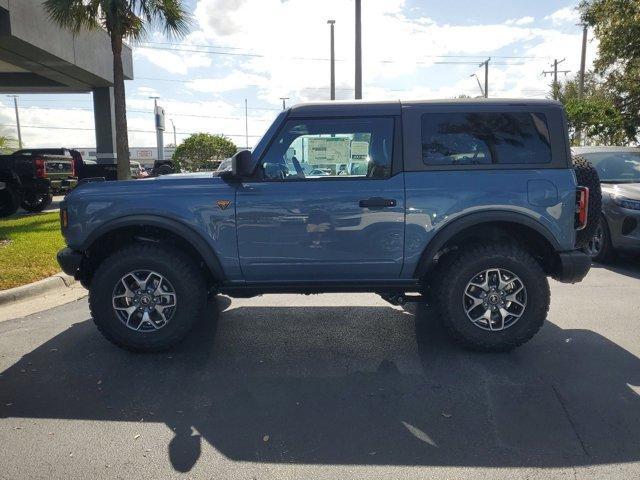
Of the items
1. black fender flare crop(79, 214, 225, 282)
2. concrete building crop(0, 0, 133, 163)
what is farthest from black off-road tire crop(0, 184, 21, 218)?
black fender flare crop(79, 214, 225, 282)

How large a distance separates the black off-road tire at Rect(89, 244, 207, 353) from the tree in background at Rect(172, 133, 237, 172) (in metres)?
28.3

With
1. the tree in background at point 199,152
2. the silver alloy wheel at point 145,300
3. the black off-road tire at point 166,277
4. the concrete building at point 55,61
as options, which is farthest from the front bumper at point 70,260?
the tree in background at point 199,152

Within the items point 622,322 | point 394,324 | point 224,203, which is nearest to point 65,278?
point 224,203

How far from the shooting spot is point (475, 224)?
394 centimetres

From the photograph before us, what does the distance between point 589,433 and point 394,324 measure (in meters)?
2.12

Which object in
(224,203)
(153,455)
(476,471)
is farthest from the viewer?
(224,203)

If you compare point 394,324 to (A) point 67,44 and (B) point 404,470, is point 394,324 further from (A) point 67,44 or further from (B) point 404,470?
(A) point 67,44

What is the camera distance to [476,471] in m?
2.56

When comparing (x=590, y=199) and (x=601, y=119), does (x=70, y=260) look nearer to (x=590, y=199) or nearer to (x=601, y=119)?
(x=590, y=199)

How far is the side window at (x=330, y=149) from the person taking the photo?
399 cm

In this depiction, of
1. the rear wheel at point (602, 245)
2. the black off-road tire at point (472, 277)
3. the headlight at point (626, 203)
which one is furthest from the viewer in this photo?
the rear wheel at point (602, 245)

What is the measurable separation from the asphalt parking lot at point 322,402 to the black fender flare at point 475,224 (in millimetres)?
889

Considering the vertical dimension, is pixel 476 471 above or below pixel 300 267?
below

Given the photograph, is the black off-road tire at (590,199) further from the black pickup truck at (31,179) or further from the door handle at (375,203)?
the black pickup truck at (31,179)
